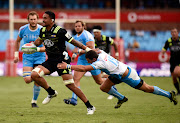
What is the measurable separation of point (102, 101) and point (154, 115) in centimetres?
301

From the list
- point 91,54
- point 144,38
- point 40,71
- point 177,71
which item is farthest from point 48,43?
point 144,38

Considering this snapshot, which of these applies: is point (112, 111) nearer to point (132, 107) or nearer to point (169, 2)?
point (132, 107)

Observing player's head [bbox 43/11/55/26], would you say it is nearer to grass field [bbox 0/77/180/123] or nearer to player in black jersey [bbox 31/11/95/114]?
player in black jersey [bbox 31/11/95/114]

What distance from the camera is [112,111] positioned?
9.05m

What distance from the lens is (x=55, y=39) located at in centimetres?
849

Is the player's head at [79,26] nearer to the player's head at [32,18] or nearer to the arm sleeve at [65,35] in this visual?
the player's head at [32,18]

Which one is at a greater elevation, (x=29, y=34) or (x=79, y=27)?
(x=79, y=27)

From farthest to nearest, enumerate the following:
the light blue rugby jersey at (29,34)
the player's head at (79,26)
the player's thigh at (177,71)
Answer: the player's thigh at (177,71), the player's head at (79,26), the light blue rugby jersey at (29,34)

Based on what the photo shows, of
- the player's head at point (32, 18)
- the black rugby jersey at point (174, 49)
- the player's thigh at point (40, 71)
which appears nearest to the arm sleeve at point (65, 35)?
the player's thigh at point (40, 71)

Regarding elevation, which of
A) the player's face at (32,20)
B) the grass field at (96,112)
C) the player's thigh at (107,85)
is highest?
the player's face at (32,20)

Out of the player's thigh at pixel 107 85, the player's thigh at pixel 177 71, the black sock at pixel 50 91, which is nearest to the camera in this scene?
the player's thigh at pixel 107 85

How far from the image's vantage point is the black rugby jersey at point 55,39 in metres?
8.44

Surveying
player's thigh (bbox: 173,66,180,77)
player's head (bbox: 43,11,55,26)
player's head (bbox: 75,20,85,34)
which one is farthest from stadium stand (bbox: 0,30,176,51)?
player's head (bbox: 43,11,55,26)

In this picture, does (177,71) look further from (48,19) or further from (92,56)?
(48,19)
